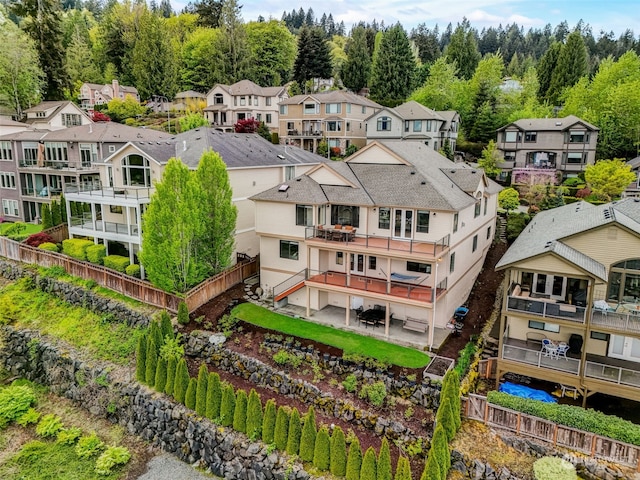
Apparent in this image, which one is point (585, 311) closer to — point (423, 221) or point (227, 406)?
point (423, 221)

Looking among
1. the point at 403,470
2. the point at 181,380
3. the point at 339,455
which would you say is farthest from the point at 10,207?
the point at 403,470

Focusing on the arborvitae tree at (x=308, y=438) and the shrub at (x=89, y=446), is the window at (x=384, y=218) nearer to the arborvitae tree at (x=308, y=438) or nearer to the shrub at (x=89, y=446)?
the arborvitae tree at (x=308, y=438)

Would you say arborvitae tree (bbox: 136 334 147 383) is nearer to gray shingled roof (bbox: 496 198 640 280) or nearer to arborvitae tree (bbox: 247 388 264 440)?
arborvitae tree (bbox: 247 388 264 440)

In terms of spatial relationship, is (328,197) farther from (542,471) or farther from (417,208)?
(542,471)

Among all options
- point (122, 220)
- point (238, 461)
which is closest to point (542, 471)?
point (238, 461)

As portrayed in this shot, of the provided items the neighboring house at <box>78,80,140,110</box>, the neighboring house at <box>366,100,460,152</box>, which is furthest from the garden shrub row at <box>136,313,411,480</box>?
the neighboring house at <box>78,80,140,110</box>

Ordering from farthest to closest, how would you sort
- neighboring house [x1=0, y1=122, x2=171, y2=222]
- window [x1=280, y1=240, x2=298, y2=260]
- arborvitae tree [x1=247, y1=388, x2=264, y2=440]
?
neighboring house [x1=0, y1=122, x2=171, y2=222] < window [x1=280, y1=240, x2=298, y2=260] < arborvitae tree [x1=247, y1=388, x2=264, y2=440]
